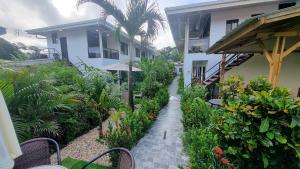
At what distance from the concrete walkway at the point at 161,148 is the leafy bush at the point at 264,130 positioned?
5.41 feet

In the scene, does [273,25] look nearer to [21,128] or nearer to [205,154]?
[205,154]

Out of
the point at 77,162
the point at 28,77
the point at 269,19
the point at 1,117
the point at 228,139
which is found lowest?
the point at 77,162

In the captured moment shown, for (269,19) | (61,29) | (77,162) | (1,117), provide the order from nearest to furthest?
(1,117)
(269,19)
(77,162)
(61,29)

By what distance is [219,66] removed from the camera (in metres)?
10.3

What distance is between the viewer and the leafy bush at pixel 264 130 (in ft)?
6.71

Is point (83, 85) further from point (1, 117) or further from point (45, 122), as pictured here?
point (1, 117)

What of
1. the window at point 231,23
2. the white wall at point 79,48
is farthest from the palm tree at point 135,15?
the white wall at point 79,48

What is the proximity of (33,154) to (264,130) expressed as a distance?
3811 mm

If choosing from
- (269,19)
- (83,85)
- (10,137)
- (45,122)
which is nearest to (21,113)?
(45,122)

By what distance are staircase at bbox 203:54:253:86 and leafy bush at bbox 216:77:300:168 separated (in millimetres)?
7248

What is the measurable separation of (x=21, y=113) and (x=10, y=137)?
320 centimetres

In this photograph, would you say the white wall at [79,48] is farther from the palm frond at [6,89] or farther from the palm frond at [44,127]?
the palm frond at [6,89]

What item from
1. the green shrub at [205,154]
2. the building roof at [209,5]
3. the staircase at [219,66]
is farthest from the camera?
the staircase at [219,66]

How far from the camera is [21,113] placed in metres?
4.11
